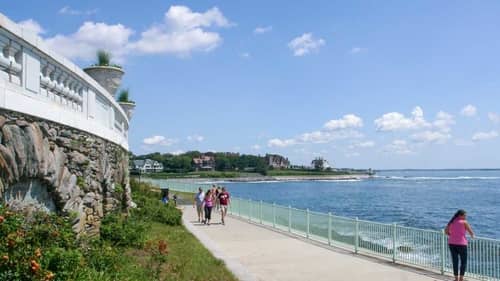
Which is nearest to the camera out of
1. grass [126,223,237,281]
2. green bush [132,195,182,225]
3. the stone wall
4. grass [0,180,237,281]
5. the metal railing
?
grass [0,180,237,281]

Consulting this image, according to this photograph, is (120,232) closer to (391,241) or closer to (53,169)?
(53,169)

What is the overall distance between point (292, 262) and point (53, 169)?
7.38 meters

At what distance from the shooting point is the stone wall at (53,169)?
582 cm

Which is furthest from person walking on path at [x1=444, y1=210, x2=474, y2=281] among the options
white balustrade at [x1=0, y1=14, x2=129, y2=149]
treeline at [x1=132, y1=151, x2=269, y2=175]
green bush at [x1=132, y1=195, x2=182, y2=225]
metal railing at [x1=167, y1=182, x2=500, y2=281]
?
treeline at [x1=132, y1=151, x2=269, y2=175]

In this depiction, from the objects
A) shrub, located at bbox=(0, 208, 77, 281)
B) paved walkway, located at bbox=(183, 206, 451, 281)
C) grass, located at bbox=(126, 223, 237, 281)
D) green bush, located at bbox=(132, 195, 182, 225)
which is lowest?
paved walkway, located at bbox=(183, 206, 451, 281)

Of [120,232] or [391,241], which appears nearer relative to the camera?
[120,232]

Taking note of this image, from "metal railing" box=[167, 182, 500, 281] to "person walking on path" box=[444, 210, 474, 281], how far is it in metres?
0.38

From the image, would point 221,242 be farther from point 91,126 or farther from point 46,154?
point 46,154

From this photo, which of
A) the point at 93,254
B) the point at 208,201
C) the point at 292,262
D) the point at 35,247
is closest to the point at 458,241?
the point at 292,262

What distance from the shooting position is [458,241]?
1099 cm

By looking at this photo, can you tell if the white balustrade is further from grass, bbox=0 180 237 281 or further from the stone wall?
grass, bbox=0 180 237 281

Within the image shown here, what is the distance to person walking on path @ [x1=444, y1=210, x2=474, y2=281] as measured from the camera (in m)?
10.9

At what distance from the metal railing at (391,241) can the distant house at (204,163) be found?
149 meters

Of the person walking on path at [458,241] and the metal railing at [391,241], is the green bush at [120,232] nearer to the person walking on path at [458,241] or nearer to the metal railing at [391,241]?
the metal railing at [391,241]
